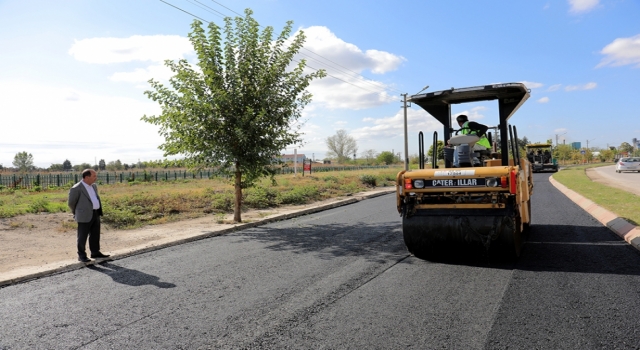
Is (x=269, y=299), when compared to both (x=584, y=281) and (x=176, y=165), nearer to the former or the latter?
(x=584, y=281)

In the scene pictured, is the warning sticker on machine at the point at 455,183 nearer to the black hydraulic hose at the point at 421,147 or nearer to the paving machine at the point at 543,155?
the black hydraulic hose at the point at 421,147

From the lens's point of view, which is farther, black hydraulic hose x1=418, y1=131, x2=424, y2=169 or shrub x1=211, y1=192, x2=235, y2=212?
shrub x1=211, y1=192, x2=235, y2=212

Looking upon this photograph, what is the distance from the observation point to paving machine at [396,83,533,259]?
6.13m

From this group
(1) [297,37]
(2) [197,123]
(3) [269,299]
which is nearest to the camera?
(3) [269,299]

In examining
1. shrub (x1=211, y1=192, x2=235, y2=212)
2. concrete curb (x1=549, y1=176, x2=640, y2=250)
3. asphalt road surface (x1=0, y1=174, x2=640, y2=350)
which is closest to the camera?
asphalt road surface (x1=0, y1=174, x2=640, y2=350)

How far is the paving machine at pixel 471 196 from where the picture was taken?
20.1ft

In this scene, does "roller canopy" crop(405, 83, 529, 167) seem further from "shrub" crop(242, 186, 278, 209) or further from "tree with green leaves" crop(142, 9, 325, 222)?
"shrub" crop(242, 186, 278, 209)

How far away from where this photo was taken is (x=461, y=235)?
6.26 meters

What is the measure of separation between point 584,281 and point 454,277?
151 centimetres

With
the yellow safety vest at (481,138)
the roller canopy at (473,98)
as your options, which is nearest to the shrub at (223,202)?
the roller canopy at (473,98)

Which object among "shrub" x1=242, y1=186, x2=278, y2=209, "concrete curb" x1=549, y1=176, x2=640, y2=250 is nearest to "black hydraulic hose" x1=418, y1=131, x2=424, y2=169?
"concrete curb" x1=549, y1=176, x2=640, y2=250

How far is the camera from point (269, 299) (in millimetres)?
4914

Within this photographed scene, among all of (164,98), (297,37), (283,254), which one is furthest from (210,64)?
(283,254)

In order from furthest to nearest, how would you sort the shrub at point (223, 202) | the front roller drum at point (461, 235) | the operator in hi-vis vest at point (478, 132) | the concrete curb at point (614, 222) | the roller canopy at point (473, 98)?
the shrub at point (223, 202) < the concrete curb at point (614, 222) < the operator in hi-vis vest at point (478, 132) < the roller canopy at point (473, 98) < the front roller drum at point (461, 235)
